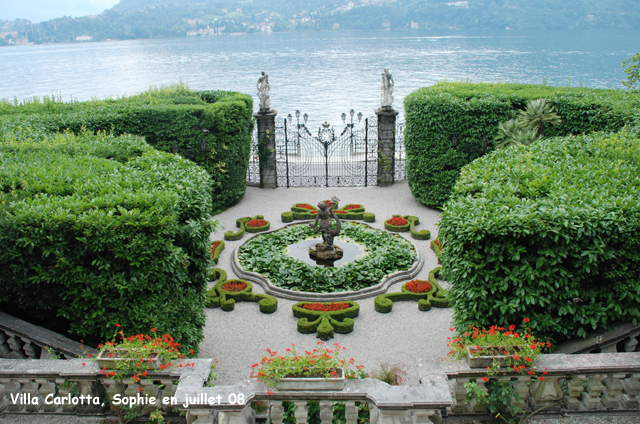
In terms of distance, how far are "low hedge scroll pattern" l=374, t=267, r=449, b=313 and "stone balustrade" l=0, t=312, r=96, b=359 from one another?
692 cm

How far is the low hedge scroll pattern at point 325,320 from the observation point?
11156mm

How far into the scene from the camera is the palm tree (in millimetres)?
17422

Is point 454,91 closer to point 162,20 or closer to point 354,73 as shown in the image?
point 354,73

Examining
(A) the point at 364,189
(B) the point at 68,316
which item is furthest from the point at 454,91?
(B) the point at 68,316

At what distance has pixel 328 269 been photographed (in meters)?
13.8

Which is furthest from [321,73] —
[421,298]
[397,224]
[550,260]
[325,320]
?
[550,260]

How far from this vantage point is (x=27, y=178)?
935 cm

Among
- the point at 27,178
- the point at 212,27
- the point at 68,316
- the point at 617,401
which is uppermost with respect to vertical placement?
the point at 212,27

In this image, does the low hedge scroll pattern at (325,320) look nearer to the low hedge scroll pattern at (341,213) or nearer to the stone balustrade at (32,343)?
the stone balustrade at (32,343)

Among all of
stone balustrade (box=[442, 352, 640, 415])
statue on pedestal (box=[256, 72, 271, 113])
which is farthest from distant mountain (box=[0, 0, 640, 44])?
stone balustrade (box=[442, 352, 640, 415])

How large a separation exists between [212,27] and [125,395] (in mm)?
184730

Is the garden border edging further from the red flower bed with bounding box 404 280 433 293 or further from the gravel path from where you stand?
the red flower bed with bounding box 404 280 433 293

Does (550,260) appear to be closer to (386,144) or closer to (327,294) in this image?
(327,294)

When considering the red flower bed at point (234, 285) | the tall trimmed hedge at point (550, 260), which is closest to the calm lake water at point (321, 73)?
the red flower bed at point (234, 285)
